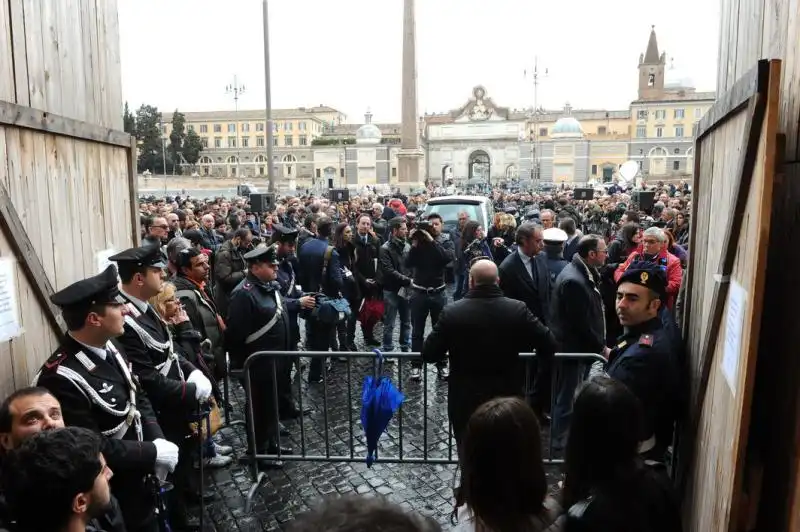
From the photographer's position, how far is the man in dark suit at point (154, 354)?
3490mm

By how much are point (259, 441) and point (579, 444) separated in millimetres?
3442

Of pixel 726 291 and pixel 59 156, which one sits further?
pixel 59 156

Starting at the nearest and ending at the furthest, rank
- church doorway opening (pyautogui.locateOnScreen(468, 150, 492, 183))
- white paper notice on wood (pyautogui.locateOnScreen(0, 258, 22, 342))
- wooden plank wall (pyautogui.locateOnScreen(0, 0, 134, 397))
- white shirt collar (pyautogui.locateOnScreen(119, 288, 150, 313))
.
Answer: white paper notice on wood (pyautogui.locateOnScreen(0, 258, 22, 342)) → wooden plank wall (pyautogui.locateOnScreen(0, 0, 134, 397)) → white shirt collar (pyautogui.locateOnScreen(119, 288, 150, 313)) → church doorway opening (pyautogui.locateOnScreen(468, 150, 492, 183))

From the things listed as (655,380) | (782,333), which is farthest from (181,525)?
(782,333)

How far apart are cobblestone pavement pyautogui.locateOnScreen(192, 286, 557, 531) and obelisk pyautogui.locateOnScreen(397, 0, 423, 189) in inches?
1309

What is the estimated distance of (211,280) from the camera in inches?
354

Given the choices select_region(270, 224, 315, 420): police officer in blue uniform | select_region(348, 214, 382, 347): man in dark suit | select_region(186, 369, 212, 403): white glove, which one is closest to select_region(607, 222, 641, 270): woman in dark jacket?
select_region(348, 214, 382, 347): man in dark suit

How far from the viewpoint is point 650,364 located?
2957 millimetres

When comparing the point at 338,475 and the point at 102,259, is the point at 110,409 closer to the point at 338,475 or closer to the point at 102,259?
the point at 102,259

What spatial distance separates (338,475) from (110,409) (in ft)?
7.88

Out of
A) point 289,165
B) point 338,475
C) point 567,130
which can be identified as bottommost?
point 338,475

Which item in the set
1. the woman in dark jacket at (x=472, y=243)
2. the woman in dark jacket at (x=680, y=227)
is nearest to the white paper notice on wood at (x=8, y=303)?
the woman in dark jacket at (x=472, y=243)

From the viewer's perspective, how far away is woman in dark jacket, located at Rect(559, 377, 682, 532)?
210 centimetres

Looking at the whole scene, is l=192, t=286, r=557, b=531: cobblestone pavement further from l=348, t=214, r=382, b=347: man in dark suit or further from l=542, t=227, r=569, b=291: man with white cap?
l=348, t=214, r=382, b=347: man in dark suit
